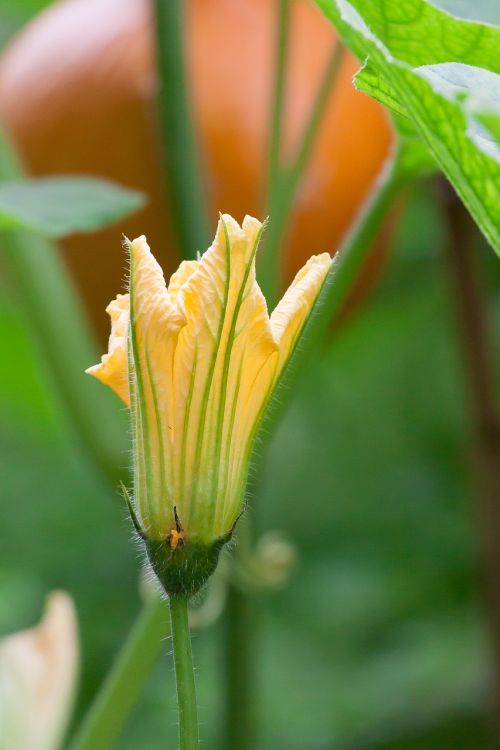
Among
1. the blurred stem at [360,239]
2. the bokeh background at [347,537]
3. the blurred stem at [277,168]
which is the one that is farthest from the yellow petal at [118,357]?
the bokeh background at [347,537]

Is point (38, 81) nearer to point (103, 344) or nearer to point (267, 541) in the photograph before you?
point (103, 344)

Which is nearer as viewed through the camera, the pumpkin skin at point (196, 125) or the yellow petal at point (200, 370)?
the yellow petal at point (200, 370)

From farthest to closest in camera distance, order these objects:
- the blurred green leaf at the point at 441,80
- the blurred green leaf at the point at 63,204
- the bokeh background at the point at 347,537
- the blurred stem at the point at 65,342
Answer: the bokeh background at the point at 347,537 < the blurred stem at the point at 65,342 < the blurred green leaf at the point at 63,204 < the blurred green leaf at the point at 441,80

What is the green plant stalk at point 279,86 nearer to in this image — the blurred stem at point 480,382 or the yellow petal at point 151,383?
the blurred stem at point 480,382

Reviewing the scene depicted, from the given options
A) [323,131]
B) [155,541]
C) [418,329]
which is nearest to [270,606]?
[418,329]

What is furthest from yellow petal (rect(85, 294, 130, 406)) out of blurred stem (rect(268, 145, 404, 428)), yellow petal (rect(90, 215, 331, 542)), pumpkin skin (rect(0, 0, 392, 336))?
pumpkin skin (rect(0, 0, 392, 336))

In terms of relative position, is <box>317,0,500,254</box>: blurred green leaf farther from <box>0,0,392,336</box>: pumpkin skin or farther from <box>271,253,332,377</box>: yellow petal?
<box>0,0,392,336</box>: pumpkin skin
